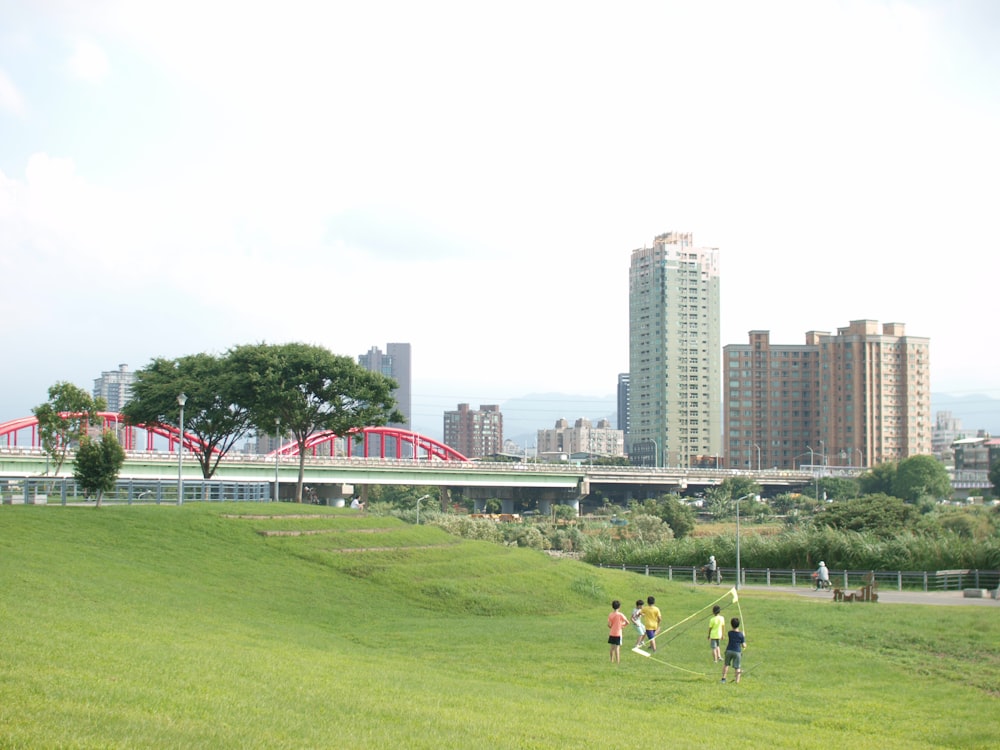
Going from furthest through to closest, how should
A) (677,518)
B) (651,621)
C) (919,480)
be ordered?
(919,480), (677,518), (651,621)

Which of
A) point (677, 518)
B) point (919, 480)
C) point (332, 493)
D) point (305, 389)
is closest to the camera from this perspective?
point (305, 389)

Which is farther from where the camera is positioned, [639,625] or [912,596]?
[912,596]

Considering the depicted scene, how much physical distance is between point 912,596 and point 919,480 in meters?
94.4

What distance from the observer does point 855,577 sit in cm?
5166

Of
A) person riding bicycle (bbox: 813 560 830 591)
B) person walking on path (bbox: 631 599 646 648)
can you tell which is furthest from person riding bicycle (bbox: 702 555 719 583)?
person walking on path (bbox: 631 599 646 648)

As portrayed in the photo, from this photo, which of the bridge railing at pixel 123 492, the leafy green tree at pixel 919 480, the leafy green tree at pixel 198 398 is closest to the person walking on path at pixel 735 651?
the bridge railing at pixel 123 492

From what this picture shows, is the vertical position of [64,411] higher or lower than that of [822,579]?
higher

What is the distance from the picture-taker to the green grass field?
13.2m

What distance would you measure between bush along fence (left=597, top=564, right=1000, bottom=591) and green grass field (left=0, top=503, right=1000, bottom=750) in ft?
37.5

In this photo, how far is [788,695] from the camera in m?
20.0

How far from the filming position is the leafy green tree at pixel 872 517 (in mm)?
62750

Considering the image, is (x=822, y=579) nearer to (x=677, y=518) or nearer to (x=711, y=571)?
(x=711, y=571)

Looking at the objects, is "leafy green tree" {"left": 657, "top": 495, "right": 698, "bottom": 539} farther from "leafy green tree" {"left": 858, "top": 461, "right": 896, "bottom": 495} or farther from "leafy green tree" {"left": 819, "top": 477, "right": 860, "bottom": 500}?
"leafy green tree" {"left": 858, "top": 461, "right": 896, "bottom": 495}

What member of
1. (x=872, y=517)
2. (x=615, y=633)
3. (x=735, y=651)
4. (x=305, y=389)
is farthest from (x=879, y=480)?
(x=735, y=651)
